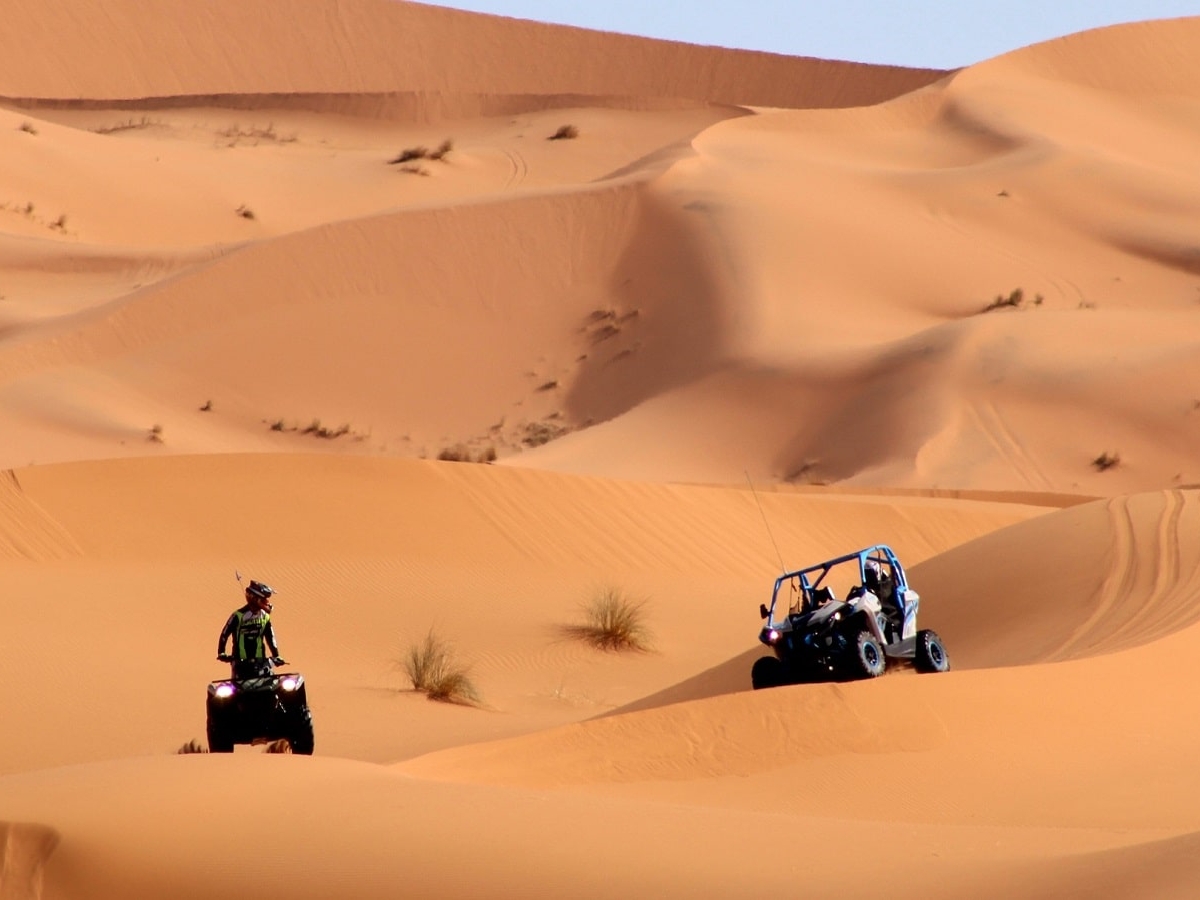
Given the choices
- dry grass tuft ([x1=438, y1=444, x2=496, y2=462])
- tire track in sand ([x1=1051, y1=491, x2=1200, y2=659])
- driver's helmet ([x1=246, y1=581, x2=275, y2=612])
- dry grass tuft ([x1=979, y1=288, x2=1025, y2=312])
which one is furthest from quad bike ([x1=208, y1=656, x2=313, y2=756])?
dry grass tuft ([x1=979, y1=288, x2=1025, y2=312])

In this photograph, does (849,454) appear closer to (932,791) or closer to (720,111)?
(932,791)

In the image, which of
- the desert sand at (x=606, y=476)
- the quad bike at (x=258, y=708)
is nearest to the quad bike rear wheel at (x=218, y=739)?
the quad bike at (x=258, y=708)

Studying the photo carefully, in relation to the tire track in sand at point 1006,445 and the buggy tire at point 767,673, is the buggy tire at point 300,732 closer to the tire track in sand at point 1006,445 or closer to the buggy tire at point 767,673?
the buggy tire at point 767,673

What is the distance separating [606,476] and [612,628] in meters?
8.46

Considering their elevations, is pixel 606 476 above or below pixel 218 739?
above

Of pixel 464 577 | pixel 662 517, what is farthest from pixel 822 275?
pixel 464 577

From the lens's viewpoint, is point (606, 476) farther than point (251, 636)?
Yes

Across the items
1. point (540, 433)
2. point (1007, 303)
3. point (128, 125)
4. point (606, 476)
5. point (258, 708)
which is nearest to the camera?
point (258, 708)

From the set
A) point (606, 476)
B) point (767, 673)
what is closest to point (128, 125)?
point (606, 476)

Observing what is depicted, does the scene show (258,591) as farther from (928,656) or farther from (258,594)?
(928,656)

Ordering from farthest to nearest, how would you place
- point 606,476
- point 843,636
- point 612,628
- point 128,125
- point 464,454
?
point 128,125, point 464,454, point 606,476, point 612,628, point 843,636

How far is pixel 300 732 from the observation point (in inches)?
394

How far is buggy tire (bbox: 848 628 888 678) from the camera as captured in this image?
1105 cm

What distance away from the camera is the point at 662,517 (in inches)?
896
